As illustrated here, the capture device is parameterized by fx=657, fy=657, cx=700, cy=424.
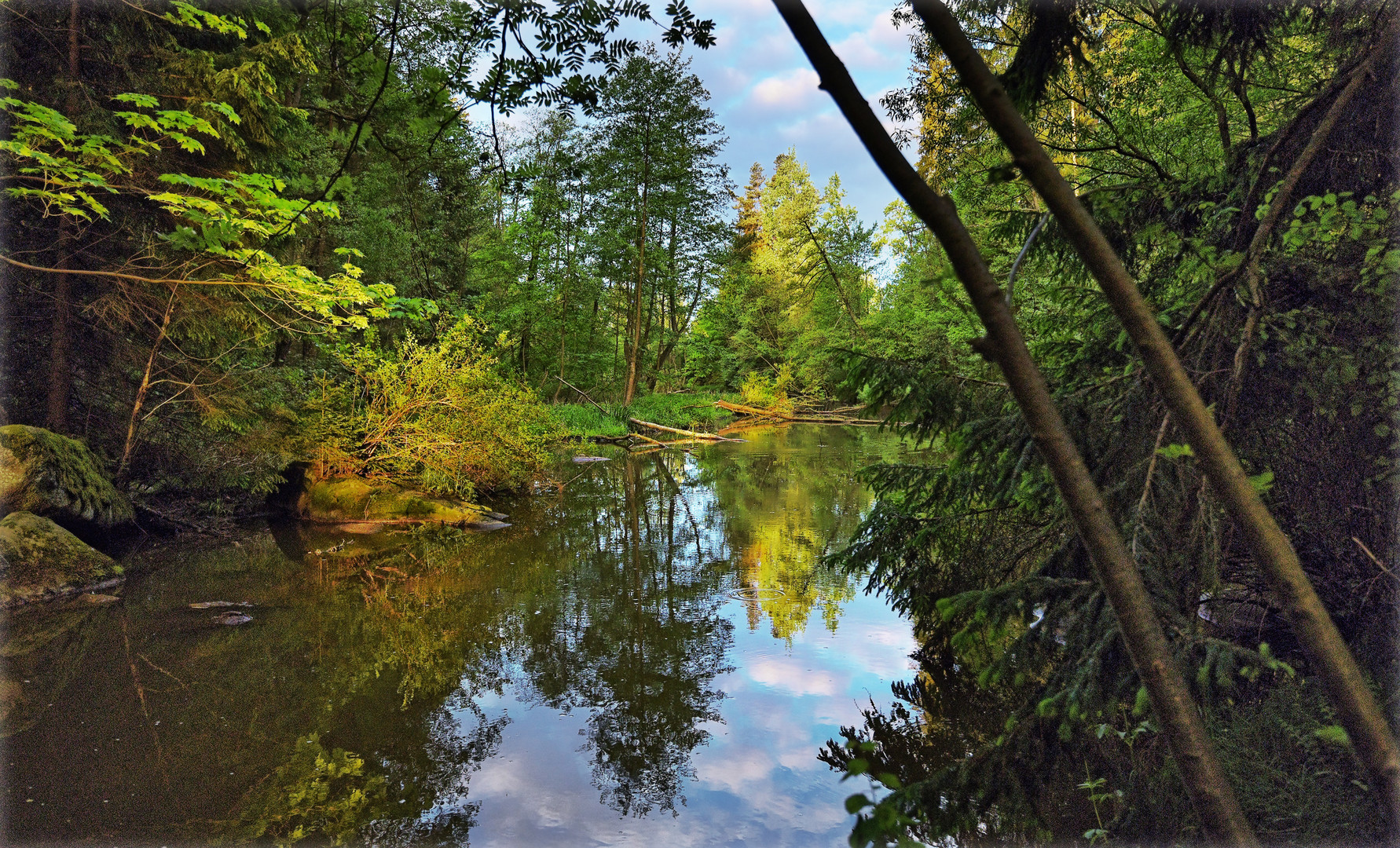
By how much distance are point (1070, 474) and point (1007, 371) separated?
0.22 metres

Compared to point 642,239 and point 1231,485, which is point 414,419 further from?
point 642,239

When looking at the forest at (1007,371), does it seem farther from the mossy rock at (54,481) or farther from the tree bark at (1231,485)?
the mossy rock at (54,481)

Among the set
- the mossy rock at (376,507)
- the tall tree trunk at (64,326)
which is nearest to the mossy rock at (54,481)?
the tall tree trunk at (64,326)

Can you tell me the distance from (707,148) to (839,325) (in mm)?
8309

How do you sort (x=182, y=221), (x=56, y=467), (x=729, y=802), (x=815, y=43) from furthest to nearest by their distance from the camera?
(x=182, y=221)
(x=56, y=467)
(x=729, y=802)
(x=815, y=43)

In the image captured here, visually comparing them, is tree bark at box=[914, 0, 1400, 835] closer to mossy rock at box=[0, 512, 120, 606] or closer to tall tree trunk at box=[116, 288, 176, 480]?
mossy rock at box=[0, 512, 120, 606]

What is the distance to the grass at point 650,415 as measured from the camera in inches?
732

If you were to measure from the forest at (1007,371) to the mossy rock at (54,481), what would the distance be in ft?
1.71

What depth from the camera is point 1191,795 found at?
3.86 ft

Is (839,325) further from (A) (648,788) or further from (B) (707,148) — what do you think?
(A) (648,788)

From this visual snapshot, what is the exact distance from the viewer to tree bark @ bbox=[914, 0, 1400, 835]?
3.58 ft

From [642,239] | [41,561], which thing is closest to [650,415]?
[642,239]

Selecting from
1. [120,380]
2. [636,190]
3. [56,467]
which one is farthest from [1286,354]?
[636,190]

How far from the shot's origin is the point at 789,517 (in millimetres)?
8766
